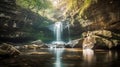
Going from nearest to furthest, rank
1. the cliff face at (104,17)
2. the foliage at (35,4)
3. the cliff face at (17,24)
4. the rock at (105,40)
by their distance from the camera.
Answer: the rock at (105,40), the cliff face at (104,17), the cliff face at (17,24), the foliage at (35,4)

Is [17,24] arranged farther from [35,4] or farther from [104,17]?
[104,17]

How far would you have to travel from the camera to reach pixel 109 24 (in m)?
37.1

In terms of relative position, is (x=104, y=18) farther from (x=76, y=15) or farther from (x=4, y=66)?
(x=4, y=66)

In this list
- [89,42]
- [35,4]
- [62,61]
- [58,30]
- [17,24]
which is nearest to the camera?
[62,61]

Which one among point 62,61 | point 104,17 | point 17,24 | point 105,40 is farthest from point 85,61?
point 17,24

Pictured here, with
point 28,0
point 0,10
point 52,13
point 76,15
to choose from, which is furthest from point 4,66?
point 52,13

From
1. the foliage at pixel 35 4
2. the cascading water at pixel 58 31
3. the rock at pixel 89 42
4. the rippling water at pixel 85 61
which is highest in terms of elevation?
the foliage at pixel 35 4

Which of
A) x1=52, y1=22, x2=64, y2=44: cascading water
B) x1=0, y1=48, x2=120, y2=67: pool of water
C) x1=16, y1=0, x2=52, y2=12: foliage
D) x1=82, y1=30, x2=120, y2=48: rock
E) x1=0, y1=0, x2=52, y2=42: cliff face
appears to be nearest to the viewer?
x1=0, y1=48, x2=120, y2=67: pool of water

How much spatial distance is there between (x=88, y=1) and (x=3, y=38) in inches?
610

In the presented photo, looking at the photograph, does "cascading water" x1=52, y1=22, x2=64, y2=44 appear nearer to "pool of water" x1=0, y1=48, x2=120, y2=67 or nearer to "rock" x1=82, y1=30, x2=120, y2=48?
"rock" x1=82, y1=30, x2=120, y2=48

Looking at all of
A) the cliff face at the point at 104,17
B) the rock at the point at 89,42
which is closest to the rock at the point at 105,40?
the cliff face at the point at 104,17

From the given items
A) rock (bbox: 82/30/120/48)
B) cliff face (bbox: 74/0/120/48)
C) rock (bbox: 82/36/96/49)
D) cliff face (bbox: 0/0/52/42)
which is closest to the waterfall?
cliff face (bbox: 0/0/52/42)

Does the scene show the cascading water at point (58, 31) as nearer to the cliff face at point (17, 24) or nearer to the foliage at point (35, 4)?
the cliff face at point (17, 24)

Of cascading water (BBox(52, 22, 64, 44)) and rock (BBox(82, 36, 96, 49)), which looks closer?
rock (BBox(82, 36, 96, 49))
